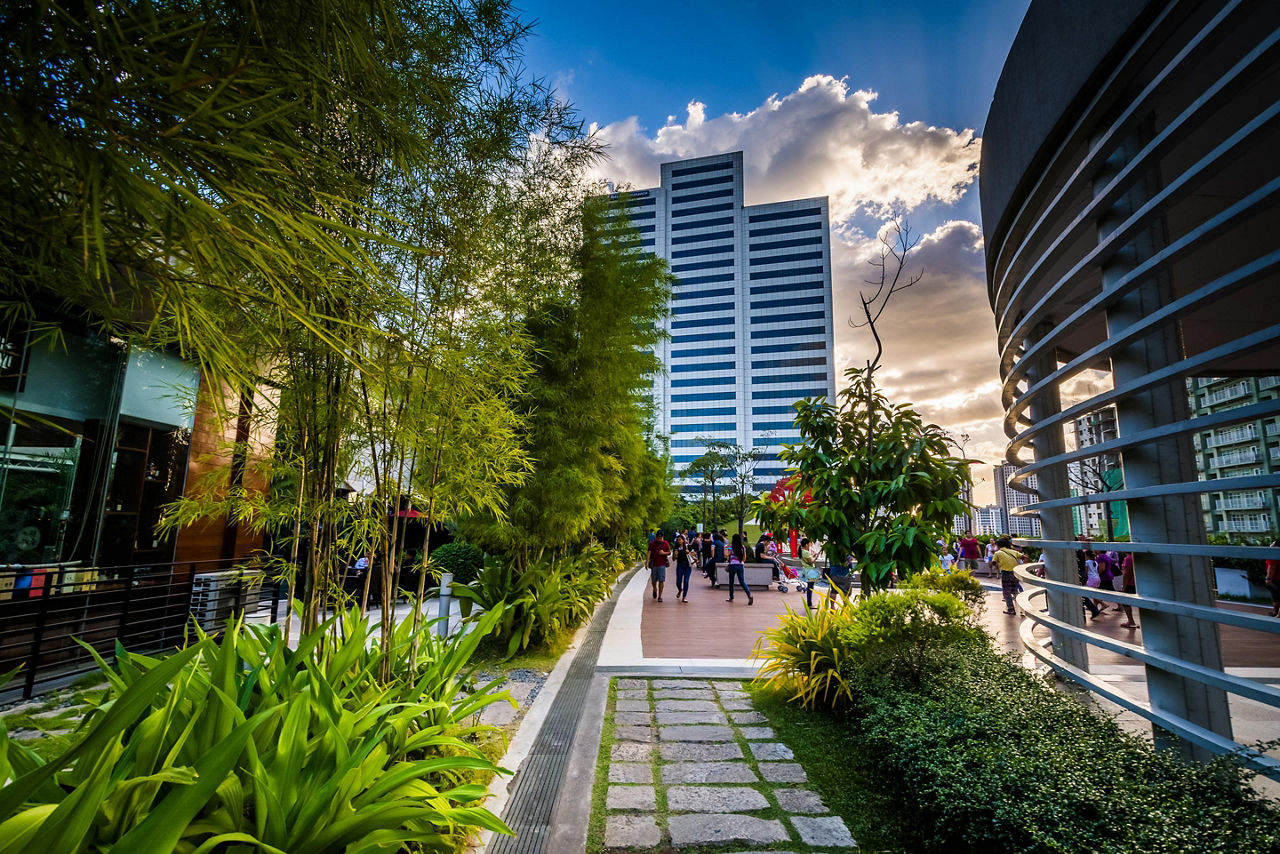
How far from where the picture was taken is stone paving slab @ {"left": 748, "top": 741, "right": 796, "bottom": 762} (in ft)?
11.4

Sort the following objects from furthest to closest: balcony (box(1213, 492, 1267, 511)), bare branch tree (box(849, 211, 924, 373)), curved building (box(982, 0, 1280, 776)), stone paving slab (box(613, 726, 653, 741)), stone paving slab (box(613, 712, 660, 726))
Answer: balcony (box(1213, 492, 1267, 511)), bare branch tree (box(849, 211, 924, 373)), stone paving slab (box(613, 712, 660, 726)), stone paving slab (box(613, 726, 653, 741)), curved building (box(982, 0, 1280, 776))

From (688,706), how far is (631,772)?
134 cm

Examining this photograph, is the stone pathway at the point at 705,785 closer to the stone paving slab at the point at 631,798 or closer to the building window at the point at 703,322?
the stone paving slab at the point at 631,798

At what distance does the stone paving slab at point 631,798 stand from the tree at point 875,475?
91.4 inches

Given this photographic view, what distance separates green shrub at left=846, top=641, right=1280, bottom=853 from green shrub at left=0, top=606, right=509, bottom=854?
5.97 feet

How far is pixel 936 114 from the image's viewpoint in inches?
195

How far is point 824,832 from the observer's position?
2.59 m

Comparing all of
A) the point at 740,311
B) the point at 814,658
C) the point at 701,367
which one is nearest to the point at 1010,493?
the point at 814,658

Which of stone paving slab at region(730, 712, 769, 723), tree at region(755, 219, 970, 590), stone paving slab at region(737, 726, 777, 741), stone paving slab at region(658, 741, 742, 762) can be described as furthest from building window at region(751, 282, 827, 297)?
stone paving slab at region(658, 741, 742, 762)

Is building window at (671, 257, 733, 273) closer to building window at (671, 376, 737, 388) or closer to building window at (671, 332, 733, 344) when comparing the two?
building window at (671, 332, 733, 344)

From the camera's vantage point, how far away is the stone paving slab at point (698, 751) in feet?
11.3

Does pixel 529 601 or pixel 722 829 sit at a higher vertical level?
pixel 529 601

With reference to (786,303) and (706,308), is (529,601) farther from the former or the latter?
(706,308)

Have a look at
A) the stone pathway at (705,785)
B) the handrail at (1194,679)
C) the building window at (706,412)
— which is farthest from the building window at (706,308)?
the handrail at (1194,679)
